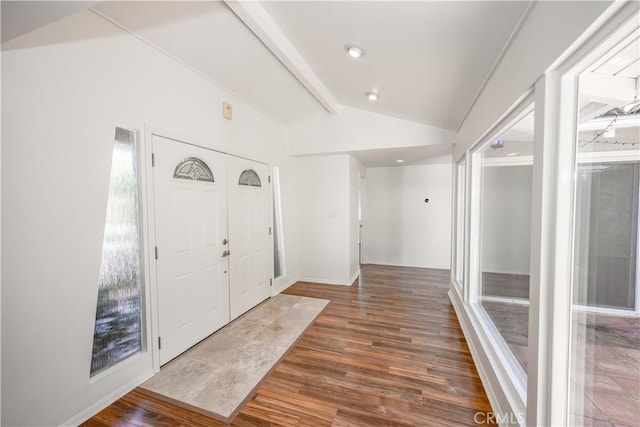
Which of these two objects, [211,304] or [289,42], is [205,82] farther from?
[211,304]

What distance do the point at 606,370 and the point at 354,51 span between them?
2.78m

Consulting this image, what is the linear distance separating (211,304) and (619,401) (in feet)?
10.5

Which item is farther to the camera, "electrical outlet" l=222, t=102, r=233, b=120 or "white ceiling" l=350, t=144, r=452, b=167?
"white ceiling" l=350, t=144, r=452, b=167

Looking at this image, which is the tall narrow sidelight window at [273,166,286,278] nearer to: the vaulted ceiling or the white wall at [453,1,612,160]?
the vaulted ceiling

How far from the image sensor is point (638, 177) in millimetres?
1279

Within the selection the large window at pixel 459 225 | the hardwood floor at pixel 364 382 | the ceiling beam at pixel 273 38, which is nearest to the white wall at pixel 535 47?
the large window at pixel 459 225

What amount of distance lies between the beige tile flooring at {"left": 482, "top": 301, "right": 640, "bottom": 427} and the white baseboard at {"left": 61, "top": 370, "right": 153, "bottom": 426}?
2849 mm

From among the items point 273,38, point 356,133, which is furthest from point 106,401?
point 356,133

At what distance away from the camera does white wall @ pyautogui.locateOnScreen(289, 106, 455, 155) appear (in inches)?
144

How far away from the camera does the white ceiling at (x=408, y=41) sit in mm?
1450

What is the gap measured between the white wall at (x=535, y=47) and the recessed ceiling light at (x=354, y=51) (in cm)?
104

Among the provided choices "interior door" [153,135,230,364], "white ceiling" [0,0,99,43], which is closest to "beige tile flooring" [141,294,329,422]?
"interior door" [153,135,230,364]

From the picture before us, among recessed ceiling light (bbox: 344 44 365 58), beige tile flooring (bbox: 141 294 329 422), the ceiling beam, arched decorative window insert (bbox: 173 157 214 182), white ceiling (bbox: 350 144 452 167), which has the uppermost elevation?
the ceiling beam

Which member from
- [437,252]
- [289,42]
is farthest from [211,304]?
[437,252]
